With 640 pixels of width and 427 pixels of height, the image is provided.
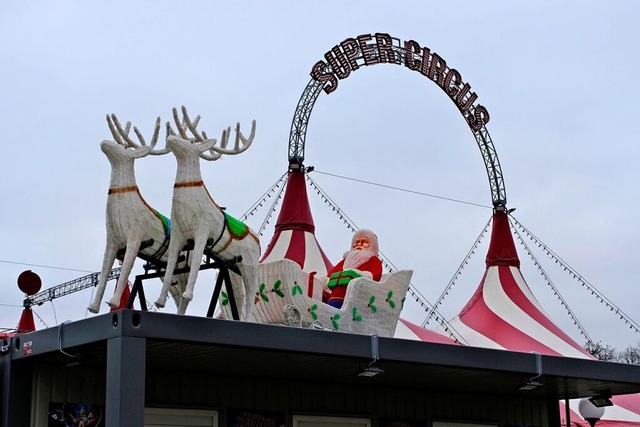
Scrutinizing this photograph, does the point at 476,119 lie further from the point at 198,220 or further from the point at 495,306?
the point at 198,220

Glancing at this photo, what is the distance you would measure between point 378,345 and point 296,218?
8.34m

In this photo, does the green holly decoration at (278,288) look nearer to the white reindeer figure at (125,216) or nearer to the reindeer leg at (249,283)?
the reindeer leg at (249,283)

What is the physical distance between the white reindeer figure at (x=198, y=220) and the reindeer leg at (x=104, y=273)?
1.75 feet

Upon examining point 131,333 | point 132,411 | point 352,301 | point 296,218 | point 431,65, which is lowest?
point 132,411

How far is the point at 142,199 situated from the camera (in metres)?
9.99

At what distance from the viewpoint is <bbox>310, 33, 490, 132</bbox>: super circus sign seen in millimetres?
18141

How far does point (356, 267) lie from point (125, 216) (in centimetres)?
315

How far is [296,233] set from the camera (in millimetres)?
17578

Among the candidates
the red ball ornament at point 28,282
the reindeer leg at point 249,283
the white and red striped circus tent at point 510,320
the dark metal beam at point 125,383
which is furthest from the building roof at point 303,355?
the white and red striped circus tent at point 510,320

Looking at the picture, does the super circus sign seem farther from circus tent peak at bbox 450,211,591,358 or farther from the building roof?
the building roof

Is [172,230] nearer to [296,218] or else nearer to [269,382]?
[269,382]

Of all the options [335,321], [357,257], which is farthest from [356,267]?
[335,321]

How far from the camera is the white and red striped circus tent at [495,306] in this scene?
17.5 metres

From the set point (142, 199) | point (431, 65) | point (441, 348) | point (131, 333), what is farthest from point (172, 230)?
point (431, 65)
